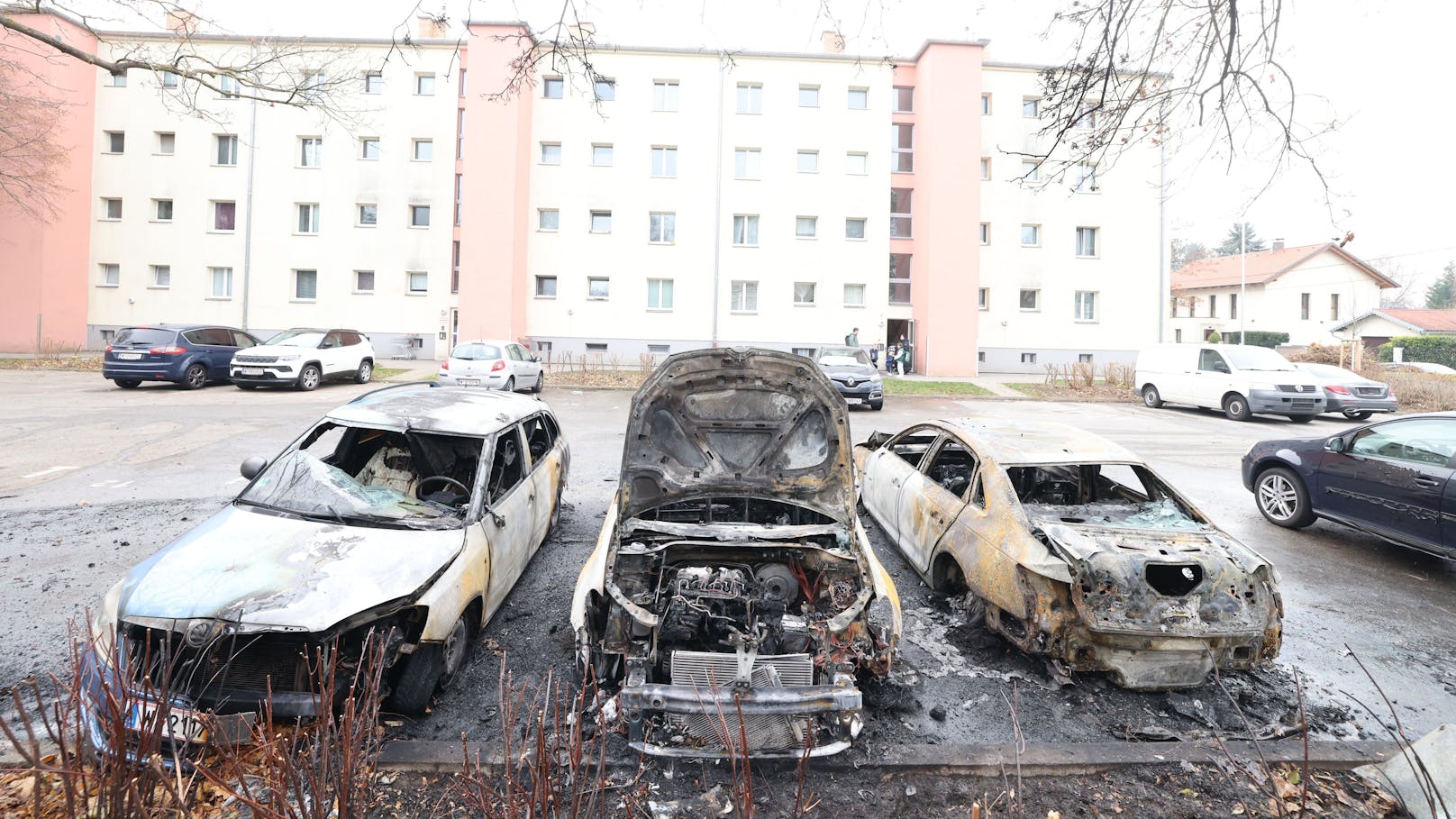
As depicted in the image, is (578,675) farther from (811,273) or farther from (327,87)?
(811,273)

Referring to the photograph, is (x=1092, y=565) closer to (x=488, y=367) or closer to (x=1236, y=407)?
(x=488, y=367)

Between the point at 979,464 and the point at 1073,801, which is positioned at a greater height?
the point at 979,464

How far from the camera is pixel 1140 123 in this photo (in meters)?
4.97

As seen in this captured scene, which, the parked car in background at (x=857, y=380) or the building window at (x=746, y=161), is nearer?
the parked car in background at (x=857, y=380)

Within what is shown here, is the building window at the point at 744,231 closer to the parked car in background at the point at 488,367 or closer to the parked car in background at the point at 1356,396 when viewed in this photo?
the parked car in background at the point at 488,367

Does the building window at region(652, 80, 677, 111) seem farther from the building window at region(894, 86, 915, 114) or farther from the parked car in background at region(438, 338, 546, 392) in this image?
the parked car in background at region(438, 338, 546, 392)

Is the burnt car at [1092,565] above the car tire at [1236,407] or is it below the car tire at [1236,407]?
below

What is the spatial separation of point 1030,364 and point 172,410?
27791mm

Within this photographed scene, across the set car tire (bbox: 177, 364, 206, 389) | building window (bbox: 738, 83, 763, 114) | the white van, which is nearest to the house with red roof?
the white van

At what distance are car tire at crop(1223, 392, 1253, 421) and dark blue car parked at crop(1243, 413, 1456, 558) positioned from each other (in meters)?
10.6

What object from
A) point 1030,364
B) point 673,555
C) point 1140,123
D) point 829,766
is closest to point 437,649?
point 673,555

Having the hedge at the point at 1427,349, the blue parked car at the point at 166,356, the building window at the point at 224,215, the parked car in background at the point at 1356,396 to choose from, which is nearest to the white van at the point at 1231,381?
the parked car in background at the point at 1356,396

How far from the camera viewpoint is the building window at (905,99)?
A: 29.0m

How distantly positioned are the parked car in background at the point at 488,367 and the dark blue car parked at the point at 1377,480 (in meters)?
14.1
